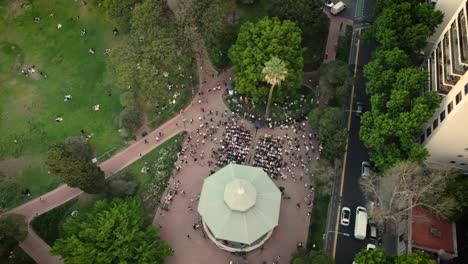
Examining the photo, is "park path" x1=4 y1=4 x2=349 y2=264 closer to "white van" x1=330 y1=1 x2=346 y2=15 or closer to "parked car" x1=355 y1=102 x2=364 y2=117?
"white van" x1=330 y1=1 x2=346 y2=15

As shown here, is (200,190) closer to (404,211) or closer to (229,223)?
(229,223)

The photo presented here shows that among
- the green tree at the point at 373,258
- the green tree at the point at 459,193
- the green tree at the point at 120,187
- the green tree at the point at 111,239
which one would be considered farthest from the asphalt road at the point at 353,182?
the green tree at the point at 120,187

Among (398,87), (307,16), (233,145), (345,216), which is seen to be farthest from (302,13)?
(345,216)

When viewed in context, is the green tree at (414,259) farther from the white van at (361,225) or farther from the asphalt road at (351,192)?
the asphalt road at (351,192)

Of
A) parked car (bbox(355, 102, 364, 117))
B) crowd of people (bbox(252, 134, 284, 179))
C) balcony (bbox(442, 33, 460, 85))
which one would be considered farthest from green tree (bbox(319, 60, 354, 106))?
balcony (bbox(442, 33, 460, 85))

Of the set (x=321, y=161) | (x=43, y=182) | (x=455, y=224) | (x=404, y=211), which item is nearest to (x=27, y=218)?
(x=43, y=182)

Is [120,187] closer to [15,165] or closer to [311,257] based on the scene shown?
[15,165]

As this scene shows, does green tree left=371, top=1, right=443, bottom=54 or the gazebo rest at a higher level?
green tree left=371, top=1, right=443, bottom=54
